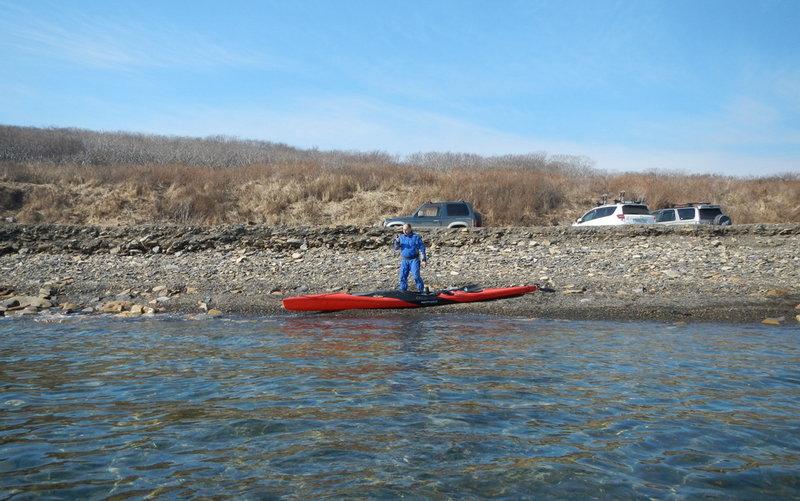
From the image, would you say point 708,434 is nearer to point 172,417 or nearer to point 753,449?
point 753,449

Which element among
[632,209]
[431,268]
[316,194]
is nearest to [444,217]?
[431,268]

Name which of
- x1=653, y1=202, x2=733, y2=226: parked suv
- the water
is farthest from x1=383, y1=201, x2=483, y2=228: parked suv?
the water

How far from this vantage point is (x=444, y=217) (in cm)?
2222

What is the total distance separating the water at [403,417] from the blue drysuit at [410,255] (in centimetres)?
374

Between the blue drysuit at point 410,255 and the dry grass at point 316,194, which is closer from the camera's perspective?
the blue drysuit at point 410,255

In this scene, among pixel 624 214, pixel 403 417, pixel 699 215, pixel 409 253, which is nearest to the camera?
pixel 403 417

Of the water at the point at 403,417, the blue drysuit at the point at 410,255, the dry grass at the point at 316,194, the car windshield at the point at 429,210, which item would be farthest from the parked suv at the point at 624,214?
the water at the point at 403,417

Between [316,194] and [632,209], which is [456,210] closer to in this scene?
[632,209]

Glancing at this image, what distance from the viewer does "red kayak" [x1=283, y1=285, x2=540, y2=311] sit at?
42.5 ft

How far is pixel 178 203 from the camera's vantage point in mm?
27266

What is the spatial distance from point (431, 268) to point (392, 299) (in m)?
3.64

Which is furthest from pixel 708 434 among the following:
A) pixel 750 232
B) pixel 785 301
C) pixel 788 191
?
pixel 788 191

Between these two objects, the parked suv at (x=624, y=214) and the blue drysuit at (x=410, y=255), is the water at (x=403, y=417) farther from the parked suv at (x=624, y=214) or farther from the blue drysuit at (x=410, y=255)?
the parked suv at (x=624, y=214)

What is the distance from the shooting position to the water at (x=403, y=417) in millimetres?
4465
